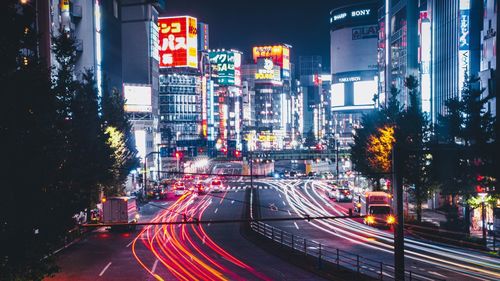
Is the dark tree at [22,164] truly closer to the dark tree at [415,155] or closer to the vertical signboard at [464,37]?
the dark tree at [415,155]

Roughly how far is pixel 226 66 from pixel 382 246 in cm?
15602

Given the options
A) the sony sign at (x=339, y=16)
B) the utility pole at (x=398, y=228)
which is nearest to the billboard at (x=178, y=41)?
the sony sign at (x=339, y=16)

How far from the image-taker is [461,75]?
59062 mm

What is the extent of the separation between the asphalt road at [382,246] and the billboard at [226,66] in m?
124

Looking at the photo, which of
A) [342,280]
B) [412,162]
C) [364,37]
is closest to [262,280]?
[342,280]

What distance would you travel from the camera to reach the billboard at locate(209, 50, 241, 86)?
188350 millimetres

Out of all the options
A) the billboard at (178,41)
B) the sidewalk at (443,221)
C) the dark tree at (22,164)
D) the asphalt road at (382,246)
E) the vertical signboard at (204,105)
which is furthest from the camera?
the vertical signboard at (204,105)

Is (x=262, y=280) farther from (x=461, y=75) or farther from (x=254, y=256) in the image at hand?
(x=461, y=75)

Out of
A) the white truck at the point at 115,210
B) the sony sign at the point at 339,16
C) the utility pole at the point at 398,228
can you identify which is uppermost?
the sony sign at the point at 339,16

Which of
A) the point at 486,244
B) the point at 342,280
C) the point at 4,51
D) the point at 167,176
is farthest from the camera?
the point at 167,176

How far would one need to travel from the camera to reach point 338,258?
28812 mm

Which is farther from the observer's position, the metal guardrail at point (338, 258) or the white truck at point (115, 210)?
the white truck at point (115, 210)

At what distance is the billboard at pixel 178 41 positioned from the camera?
Answer: 449 feet

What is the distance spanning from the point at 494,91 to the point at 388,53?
64196mm
